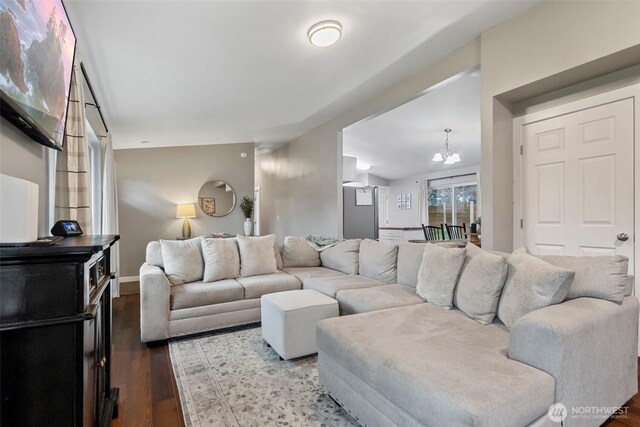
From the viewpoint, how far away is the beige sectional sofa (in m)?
1.22

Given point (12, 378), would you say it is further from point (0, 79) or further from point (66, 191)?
point (66, 191)

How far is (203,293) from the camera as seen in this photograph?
2998mm

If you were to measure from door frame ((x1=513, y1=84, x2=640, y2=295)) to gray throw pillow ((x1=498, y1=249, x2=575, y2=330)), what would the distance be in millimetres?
1108

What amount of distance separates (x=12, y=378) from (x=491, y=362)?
1.70 metres

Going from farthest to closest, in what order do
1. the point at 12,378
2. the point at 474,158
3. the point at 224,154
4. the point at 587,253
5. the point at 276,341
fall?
the point at 474,158
the point at 224,154
the point at 587,253
the point at 276,341
the point at 12,378

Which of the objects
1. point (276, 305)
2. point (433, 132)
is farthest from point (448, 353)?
point (433, 132)

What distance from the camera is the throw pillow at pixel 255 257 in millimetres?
3553

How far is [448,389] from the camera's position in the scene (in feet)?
3.90

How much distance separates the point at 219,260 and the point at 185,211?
9.57 ft

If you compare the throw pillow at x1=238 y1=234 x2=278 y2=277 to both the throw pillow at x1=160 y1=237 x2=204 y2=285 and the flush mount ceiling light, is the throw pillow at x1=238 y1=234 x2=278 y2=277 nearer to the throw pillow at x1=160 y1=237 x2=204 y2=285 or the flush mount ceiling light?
the throw pillow at x1=160 y1=237 x2=204 y2=285

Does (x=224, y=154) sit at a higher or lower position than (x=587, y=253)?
higher

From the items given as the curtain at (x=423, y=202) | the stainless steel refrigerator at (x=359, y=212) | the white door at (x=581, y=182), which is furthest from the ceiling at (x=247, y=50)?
the curtain at (x=423, y=202)

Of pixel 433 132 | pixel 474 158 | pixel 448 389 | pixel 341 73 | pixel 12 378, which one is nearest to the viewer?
pixel 12 378

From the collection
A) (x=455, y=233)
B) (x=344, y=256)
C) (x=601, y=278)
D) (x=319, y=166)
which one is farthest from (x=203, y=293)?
(x=455, y=233)
